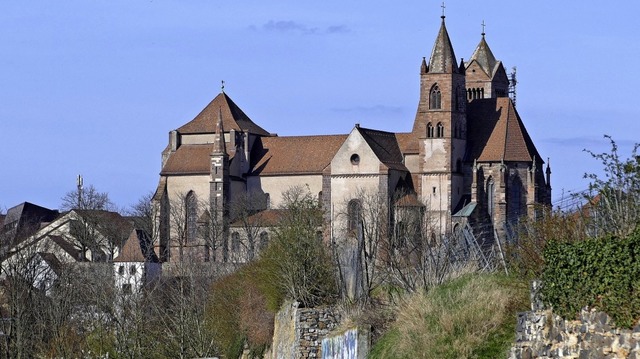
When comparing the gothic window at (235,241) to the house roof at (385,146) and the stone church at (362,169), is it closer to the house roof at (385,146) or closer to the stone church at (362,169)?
the stone church at (362,169)

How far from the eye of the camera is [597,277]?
1568 cm

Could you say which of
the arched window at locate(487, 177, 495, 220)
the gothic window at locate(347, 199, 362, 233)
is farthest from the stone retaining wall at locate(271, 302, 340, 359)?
the arched window at locate(487, 177, 495, 220)

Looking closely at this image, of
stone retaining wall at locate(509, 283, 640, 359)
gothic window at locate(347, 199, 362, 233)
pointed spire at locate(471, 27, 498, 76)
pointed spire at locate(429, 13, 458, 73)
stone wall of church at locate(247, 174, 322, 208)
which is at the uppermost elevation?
pointed spire at locate(471, 27, 498, 76)

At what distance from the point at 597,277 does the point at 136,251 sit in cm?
9726

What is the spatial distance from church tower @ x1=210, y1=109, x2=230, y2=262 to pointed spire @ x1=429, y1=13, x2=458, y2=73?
1567 cm

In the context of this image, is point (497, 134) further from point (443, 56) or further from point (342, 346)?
point (342, 346)

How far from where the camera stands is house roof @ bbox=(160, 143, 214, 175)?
379 ft

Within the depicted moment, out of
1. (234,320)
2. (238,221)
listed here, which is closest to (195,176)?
(238,221)

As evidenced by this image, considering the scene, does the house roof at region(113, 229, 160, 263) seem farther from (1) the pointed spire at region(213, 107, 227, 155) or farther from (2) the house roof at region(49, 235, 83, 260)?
(1) the pointed spire at region(213, 107, 227, 155)

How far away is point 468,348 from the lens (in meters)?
19.6

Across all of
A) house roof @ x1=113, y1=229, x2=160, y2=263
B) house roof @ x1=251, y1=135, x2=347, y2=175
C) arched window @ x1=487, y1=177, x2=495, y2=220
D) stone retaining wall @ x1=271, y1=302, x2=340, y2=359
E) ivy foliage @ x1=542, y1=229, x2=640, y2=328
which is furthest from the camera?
house roof @ x1=251, y1=135, x2=347, y2=175

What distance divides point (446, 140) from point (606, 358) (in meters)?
93.0

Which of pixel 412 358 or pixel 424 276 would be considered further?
pixel 424 276

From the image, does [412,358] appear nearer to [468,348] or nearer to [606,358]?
[468,348]
